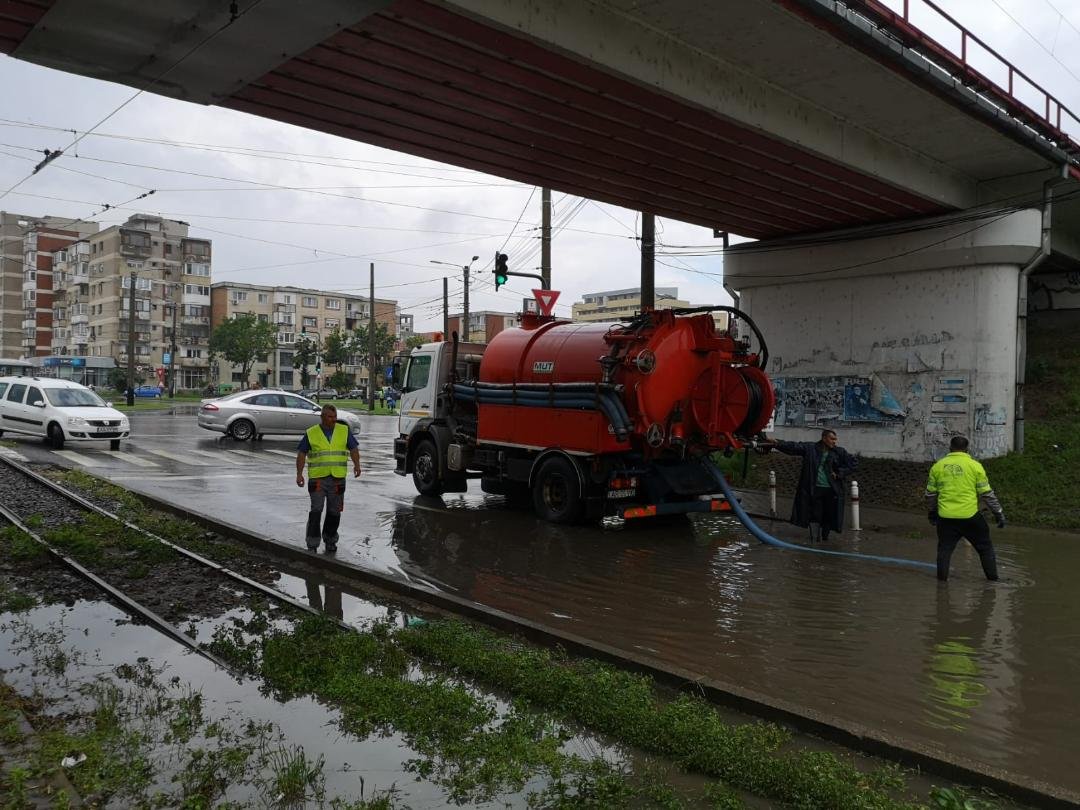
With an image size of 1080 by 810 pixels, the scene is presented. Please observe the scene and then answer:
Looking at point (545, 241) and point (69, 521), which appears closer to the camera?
point (69, 521)

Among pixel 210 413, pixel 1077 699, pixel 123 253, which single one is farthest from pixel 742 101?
pixel 123 253

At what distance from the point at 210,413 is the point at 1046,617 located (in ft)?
68.8

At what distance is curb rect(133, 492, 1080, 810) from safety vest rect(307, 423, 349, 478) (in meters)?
1.81

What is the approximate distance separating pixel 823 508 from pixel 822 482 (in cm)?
38

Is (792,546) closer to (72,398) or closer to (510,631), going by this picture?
(510,631)

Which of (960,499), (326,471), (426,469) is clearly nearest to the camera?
(960,499)

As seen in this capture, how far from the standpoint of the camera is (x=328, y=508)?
927cm

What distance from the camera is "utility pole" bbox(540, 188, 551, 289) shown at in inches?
834

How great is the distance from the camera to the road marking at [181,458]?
695 inches

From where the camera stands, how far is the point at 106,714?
4504mm

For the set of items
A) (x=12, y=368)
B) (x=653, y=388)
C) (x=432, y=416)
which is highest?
(x=12, y=368)

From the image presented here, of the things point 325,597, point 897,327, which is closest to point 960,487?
point 325,597

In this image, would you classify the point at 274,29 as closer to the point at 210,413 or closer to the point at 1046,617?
the point at 1046,617

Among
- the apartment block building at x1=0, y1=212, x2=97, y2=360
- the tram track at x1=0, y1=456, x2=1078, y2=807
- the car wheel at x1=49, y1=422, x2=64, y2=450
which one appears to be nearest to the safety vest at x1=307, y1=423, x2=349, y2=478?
the tram track at x1=0, y1=456, x2=1078, y2=807
